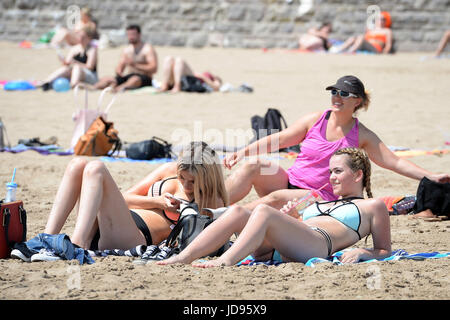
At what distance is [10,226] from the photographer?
13.7ft

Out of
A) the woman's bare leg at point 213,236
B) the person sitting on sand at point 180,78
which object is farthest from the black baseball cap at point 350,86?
the person sitting on sand at point 180,78

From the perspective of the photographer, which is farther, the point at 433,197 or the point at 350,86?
the point at 433,197

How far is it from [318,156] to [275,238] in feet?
4.99

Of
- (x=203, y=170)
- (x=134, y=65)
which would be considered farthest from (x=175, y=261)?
(x=134, y=65)

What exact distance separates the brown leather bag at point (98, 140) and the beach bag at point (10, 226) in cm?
339

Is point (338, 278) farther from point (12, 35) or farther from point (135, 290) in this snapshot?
point (12, 35)

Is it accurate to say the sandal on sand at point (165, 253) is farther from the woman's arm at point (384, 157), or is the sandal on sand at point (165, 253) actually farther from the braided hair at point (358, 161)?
the woman's arm at point (384, 157)

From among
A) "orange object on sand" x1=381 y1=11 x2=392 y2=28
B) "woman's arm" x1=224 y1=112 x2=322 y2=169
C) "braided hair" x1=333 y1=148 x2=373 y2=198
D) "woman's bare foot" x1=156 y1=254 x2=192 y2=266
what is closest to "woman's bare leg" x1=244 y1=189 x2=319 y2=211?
"woman's arm" x1=224 y1=112 x2=322 y2=169

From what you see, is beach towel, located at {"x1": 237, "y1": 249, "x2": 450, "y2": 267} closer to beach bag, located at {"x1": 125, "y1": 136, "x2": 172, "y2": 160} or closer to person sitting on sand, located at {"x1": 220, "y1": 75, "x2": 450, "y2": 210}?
person sitting on sand, located at {"x1": 220, "y1": 75, "x2": 450, "y2": 210}

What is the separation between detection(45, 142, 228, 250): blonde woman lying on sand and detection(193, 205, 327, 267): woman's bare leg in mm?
607

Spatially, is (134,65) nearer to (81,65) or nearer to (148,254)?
(81,65)

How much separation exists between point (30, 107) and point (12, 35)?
375 inches

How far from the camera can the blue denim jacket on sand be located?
4.11 meters

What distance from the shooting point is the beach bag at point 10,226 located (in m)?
4.12
